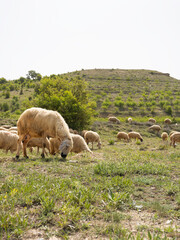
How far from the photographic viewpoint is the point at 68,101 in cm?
2067

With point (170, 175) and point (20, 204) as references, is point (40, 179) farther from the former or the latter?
point (170, 175)

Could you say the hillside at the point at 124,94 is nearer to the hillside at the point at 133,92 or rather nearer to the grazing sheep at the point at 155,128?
the hillside at the point at 133,92

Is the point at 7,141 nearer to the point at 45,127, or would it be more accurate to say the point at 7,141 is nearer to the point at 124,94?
the point at 45,127

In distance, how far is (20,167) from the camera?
Result: 666 cm

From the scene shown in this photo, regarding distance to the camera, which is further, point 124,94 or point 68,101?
point 124,94

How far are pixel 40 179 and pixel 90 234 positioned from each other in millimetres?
2609

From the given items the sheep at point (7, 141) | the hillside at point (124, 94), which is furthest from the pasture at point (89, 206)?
the hillside at point (124, 94)

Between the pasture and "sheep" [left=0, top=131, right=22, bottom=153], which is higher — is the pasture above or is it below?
above

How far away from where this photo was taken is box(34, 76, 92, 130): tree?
20516 millimetres

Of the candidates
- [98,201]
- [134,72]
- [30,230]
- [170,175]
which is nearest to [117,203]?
[98,201]

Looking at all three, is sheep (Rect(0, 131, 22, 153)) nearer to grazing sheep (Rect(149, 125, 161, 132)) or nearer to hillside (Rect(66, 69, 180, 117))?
grazing sheep (Rect(149, 125, 161, 132))

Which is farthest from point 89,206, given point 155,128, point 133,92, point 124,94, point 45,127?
point 133,92

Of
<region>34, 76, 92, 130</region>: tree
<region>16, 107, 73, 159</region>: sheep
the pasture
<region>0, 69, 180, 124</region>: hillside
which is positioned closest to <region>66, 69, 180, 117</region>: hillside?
<region>0, 69, 180, 124</region>: hillside

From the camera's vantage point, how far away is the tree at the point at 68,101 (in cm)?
2052
